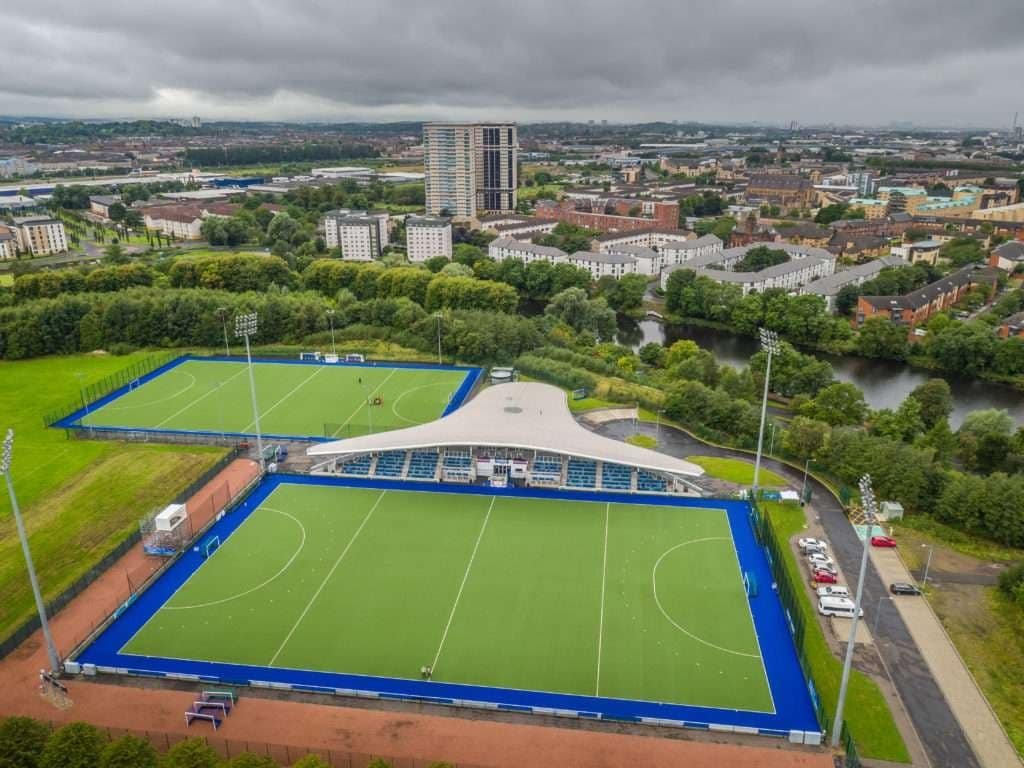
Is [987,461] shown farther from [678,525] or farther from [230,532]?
[230,532]

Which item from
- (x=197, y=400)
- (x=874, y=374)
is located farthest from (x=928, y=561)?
(x=197, y=400)

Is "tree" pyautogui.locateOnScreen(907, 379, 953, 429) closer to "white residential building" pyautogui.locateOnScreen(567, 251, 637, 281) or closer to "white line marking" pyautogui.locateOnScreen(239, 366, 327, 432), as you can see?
"white line marking" pyautogui.locateOnScreen(239, 366, 327, 432)

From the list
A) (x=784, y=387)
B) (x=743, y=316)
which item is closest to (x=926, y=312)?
Answer: (x=743, y=316)

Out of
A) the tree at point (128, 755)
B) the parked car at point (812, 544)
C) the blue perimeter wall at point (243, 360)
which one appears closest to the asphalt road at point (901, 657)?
the parked car at point (812, 544)

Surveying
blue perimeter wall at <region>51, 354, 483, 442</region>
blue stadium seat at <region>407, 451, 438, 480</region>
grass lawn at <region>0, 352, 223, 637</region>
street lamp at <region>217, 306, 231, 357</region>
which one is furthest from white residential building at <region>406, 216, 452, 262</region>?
blue stadium seat at <region>407, 451, 438, 480</region>

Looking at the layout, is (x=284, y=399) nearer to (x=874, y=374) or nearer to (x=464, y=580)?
(x=464, y=580)

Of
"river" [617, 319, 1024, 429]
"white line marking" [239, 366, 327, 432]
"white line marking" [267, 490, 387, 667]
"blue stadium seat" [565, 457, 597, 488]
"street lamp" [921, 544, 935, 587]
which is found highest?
"blue stadium seat" [565, 457, 597, 488]
